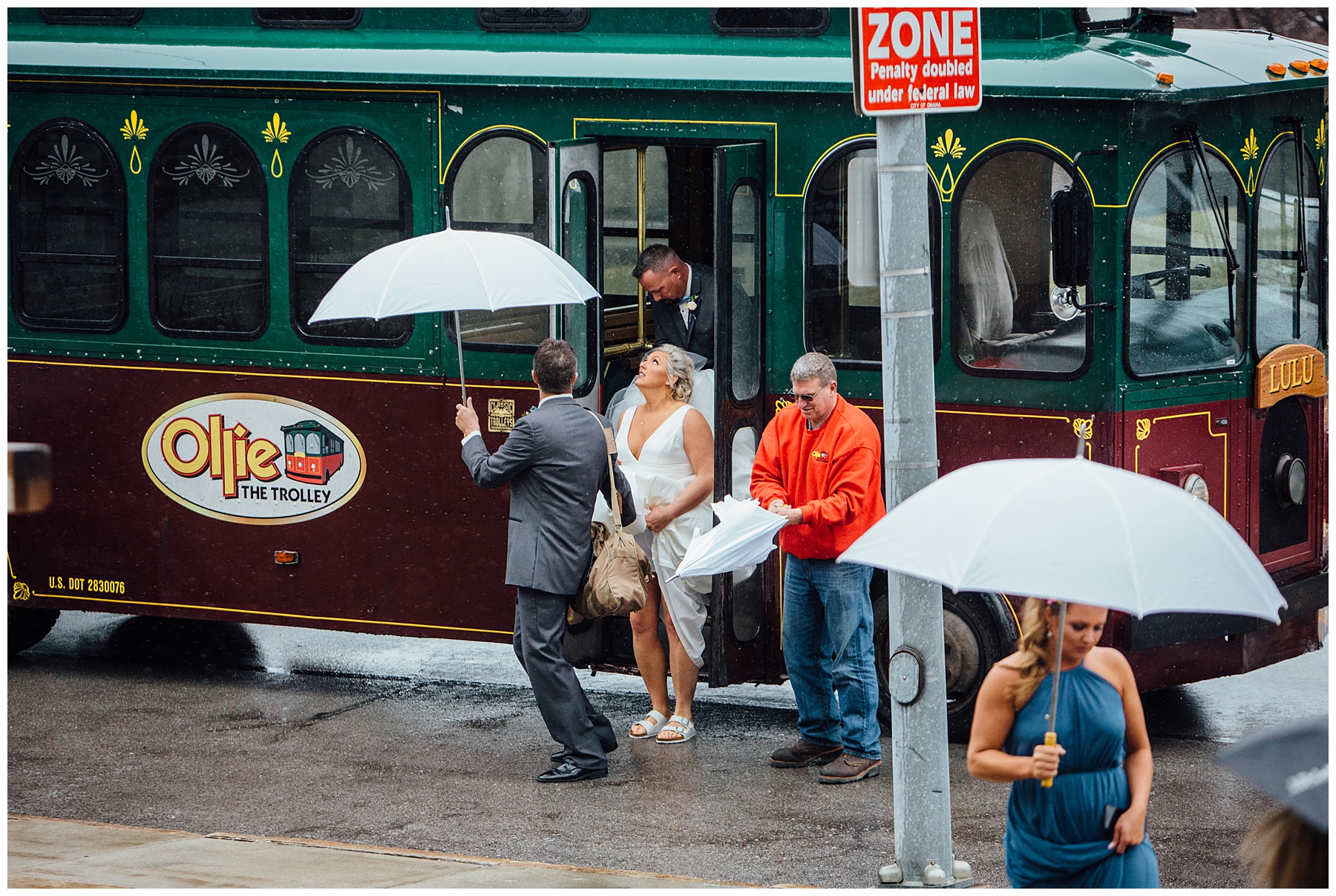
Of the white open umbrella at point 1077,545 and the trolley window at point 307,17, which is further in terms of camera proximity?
the trolley window at point 307,17

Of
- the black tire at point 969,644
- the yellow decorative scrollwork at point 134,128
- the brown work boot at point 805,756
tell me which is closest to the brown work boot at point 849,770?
the brown work boot at point 805,756

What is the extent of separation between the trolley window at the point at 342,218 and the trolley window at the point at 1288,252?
3811 mm

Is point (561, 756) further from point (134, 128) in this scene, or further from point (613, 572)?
point (134, 128)

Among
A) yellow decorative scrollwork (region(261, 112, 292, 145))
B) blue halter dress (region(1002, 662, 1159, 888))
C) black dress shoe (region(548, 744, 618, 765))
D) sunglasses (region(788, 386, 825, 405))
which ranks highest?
yellow decorative scrollwork (region(261, 112, 292, 145))

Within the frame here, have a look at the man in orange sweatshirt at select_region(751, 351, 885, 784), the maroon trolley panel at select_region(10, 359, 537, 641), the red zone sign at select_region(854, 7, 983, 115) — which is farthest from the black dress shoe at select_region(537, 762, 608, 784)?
the red zone sign at select_region(854, 7, 983, 115)

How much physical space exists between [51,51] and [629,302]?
312 centimetres

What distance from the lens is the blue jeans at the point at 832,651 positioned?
7.53m

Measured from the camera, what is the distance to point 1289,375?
841 cm

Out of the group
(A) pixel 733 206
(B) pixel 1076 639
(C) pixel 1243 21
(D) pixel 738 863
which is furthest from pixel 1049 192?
(C) pixel 1243 21

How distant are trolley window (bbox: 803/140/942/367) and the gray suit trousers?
1.64m

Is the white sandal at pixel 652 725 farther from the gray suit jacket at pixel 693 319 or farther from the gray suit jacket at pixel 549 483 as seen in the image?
the gray suit jacket at pixel 693 319

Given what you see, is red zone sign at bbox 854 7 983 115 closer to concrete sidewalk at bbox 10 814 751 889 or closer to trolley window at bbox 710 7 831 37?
trolley window at bbox 710 7 831 37

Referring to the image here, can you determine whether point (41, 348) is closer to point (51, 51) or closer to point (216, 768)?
point (51, 51)

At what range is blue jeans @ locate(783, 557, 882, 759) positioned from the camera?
7.53m
